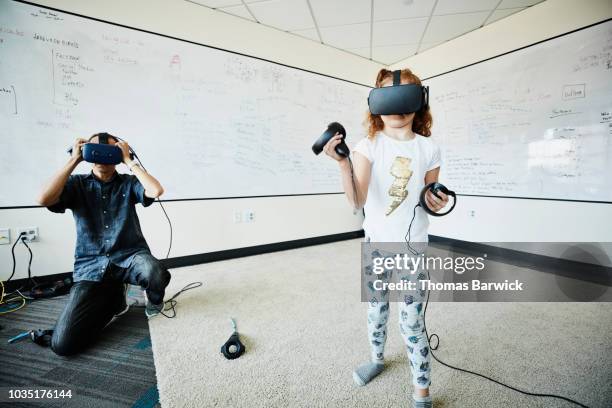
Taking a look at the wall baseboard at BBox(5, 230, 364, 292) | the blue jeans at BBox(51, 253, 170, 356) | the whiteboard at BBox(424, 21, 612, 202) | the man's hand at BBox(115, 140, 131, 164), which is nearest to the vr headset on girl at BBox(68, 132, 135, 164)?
the man's hand at BBox(115, 140, 131, 164)

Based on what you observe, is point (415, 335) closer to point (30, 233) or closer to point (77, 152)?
point (77, 152)

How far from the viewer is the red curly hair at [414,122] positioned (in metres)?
0.87

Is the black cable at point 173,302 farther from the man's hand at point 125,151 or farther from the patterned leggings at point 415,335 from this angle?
the patterned leggings at point 415,335

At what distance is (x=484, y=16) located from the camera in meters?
2.56

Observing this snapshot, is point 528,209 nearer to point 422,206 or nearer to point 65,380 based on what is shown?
point 422,206

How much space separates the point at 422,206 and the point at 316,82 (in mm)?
2752

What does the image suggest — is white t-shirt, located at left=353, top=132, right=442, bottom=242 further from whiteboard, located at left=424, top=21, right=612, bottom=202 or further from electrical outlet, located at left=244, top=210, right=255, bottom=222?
whiteboard, located at left=424, top=21, right=612, bottom=202

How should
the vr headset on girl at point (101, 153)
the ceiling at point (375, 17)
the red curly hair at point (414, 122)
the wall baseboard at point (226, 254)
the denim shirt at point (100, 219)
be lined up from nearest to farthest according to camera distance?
the red curly hair at point (414, 122) → the vr headset on girl at point (101, 153) → the denim shirt at point (100, 219) → the wall baseboard at point (226, 254) → the ceiling at point (375, 17)

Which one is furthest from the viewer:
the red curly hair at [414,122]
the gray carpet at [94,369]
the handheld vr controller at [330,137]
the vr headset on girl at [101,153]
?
the vr headset on girl at [101,153]

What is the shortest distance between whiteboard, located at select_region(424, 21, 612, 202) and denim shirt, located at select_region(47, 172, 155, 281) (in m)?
3.18

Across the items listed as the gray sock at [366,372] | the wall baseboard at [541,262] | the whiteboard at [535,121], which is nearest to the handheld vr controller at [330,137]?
the gray sock at [366,372]

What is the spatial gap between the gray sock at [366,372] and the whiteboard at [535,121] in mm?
2429

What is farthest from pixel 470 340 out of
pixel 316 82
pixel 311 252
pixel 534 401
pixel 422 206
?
pixel 316 82

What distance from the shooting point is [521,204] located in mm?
2600
